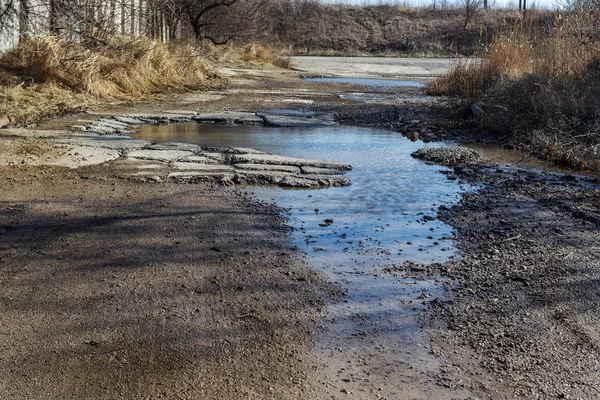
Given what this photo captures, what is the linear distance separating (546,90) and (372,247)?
5.44m

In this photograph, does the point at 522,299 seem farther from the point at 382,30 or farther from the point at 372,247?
the point at 382,30

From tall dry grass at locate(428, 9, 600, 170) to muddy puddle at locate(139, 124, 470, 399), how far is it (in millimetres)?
1471

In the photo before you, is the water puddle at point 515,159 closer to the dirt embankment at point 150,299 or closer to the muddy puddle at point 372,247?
the muddy puddle at point 372,247

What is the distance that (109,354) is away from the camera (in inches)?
104

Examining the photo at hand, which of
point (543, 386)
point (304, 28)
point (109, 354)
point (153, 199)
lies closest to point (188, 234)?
point (153, 199)

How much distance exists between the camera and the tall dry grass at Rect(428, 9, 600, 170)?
7.29 m

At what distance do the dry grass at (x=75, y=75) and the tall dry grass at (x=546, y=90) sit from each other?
18.3 ft

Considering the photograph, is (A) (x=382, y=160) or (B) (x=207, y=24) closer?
(A) (x=382, y=160)

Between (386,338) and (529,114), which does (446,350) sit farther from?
(529,114)

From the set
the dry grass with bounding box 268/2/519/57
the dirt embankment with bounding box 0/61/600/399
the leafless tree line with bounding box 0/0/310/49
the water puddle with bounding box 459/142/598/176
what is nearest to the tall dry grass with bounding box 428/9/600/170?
the water puddle with bounding box 459/142/598/176

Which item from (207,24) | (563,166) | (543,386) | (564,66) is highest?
(207,24)

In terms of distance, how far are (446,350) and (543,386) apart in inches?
16.0

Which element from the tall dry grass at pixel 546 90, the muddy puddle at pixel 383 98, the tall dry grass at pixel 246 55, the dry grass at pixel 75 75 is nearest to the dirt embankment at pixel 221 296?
the tall dry grass at pixel 546 90

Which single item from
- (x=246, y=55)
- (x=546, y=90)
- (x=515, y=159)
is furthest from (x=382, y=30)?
(x=515, y=159)
